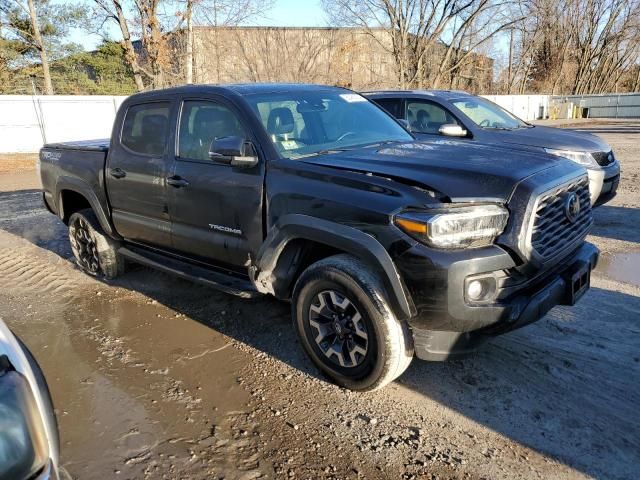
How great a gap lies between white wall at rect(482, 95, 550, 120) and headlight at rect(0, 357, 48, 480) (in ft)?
122

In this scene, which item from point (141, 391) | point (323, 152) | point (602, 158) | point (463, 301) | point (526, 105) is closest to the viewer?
point (463, 301)

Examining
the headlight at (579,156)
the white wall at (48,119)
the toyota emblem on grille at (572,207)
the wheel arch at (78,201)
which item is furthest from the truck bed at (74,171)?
the white wall at (48,119)

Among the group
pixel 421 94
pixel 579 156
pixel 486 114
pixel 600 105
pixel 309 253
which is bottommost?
pixel 600 105

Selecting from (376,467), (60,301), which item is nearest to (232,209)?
(376,467)

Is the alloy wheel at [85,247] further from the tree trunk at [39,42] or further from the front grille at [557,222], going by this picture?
the tree trunk at [39,42]

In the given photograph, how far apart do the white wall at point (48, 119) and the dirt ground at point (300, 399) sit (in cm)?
1766

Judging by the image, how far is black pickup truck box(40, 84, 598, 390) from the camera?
Answer: 288 cm

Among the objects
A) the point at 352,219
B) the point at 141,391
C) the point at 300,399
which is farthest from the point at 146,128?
the point at 300,399

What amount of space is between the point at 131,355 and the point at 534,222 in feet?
9.91

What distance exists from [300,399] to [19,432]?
206 cm

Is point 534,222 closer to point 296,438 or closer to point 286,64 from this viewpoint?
point 296,438

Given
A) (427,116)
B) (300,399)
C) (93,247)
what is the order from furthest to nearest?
(427,116)
(93,247)
(300,399)

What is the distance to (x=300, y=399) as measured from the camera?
3.35 m

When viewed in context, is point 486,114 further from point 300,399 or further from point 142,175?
point 300,399
